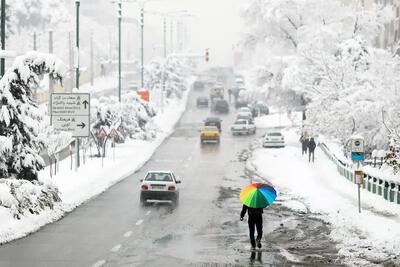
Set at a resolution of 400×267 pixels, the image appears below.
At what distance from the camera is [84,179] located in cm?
3928

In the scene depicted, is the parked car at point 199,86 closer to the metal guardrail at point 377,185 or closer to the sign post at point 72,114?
the metal guardrail at point 377,185

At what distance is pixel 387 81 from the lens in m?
44.2

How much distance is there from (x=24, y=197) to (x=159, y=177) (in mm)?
8827

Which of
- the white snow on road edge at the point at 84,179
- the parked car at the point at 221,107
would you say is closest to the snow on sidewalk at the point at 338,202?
the white snow on road edge at the point at 84,179

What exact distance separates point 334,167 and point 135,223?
22.7 meters

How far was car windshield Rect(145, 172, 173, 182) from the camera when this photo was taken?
3291 centimetres

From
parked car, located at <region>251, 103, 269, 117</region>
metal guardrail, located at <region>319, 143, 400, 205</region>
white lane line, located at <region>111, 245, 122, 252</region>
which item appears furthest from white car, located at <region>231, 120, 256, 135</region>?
white lane line, located at <region>111, 245, 122, 252</region>

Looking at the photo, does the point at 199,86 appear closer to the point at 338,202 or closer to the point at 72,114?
the point at 72,114

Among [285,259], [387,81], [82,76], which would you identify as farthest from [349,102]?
[82,76]

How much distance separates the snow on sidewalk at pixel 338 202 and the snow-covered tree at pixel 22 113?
10047 millimetres

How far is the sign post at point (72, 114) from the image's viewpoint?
4041 cm

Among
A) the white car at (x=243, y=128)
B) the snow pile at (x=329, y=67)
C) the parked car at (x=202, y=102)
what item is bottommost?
the white car at (x=243, y=128)

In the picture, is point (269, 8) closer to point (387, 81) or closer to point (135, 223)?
point (387, 81)

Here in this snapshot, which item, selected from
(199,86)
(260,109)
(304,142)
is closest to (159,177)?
(304,142)
